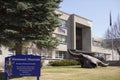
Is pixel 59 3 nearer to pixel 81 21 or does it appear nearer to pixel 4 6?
pixel 4 6

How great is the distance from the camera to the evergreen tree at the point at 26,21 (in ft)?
66.3

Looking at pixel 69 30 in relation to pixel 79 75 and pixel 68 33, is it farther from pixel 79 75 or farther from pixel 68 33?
pixel 79 75

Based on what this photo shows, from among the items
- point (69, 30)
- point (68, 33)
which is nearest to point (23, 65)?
point (68, 33)

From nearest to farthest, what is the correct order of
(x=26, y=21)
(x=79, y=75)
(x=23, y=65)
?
(x=23, y=65) < (x=26, y=21) < (x=79, y=75)

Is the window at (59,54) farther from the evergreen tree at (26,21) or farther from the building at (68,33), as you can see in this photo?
the evergreen tree at (26,21)

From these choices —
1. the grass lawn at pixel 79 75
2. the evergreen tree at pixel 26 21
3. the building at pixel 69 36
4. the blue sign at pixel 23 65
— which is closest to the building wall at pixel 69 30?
the building at pixel 69 36

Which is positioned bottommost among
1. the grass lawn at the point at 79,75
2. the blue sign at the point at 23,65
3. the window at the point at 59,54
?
the grass lawn at the point at 79,75

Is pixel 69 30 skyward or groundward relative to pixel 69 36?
skyward

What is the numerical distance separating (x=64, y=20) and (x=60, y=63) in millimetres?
13309

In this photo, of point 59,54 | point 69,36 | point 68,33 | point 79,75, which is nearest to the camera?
point 79,75

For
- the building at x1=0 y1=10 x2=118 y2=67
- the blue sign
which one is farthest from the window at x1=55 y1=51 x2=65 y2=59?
the blue sign

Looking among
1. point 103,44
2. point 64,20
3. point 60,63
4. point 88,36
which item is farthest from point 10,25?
point 103,44

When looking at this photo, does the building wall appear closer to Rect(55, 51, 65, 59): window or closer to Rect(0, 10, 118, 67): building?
Rect(0, 10, 118, 67): building

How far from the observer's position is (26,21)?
67.1ft
